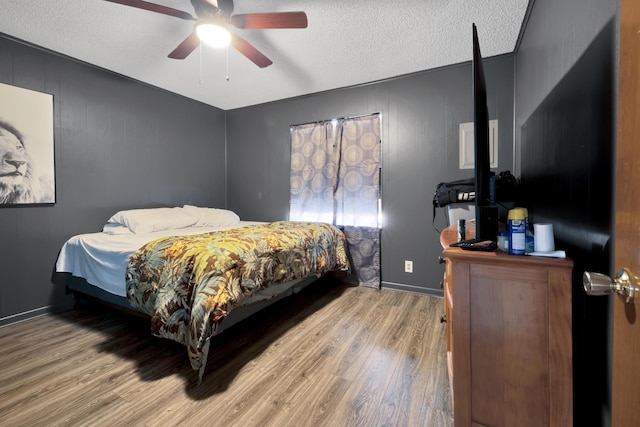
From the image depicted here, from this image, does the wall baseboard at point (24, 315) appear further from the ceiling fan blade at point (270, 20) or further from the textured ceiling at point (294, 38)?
the ceiling fan blade at point (270, 20)

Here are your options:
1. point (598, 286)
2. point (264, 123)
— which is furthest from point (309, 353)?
point (264, 123)

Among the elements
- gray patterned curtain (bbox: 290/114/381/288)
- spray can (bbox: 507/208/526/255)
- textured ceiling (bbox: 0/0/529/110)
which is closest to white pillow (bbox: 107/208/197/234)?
gray patterned curtain (bbox: 290/114/381/288)

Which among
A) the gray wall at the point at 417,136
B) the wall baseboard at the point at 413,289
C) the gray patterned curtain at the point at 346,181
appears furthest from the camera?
the gray patterned curtain at the point at 346,181

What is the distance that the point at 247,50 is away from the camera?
2182 mm

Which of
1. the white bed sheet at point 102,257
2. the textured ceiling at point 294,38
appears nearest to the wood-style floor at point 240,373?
the white bed sheet at point 102,257

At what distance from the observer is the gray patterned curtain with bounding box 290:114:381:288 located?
324 cm

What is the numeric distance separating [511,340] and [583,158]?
75cm

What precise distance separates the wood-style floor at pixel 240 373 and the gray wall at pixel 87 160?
1.54 feet

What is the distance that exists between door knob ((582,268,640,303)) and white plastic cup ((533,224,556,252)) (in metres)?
0.45

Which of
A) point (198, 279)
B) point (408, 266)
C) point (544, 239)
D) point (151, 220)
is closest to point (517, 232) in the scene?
point (544, 239)

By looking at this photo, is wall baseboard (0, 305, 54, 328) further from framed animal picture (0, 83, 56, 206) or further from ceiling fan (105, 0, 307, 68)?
ceiling fan (105, 0, 307, 68)

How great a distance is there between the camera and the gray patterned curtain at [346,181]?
3.24 meters

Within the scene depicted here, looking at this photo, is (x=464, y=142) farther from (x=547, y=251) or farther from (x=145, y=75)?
(x=145, y=75)

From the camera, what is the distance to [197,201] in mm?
3859
